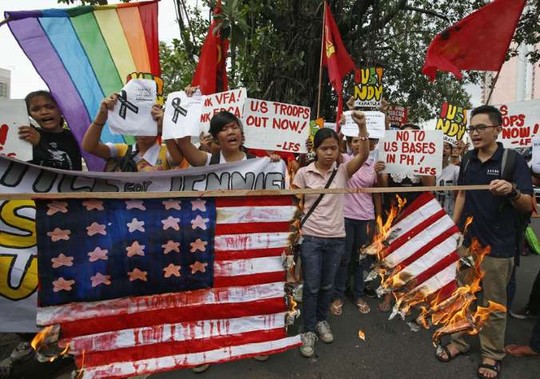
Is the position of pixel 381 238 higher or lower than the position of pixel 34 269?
higher

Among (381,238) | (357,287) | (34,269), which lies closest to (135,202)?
(34,269)

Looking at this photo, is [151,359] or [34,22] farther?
[34,22]

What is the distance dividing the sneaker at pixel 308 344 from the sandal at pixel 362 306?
0.98m

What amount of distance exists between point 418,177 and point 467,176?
41.1 inches

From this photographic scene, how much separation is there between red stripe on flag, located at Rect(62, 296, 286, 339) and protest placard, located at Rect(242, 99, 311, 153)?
1.64m

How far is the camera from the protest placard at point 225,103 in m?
3.39

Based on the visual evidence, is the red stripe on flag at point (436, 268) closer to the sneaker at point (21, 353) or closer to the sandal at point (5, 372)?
the sneaker at point (21, 353)

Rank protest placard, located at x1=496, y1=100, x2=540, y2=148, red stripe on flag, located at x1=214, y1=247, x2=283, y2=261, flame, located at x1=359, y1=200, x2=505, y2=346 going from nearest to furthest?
red stripe on flag, located at x1=214, y1=247, x2=283, y2=261, flame, located at x1=359, y1=200, x2=505, y2=346, protest placard, located at x1=496, y1=100, x2=540, y2=148

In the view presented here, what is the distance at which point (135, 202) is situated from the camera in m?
2.11

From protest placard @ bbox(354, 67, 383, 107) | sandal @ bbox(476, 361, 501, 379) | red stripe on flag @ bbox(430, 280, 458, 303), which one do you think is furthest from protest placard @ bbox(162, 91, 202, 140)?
protest placard @ bbox(354, 67, 383, 107)

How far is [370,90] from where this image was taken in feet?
16.3

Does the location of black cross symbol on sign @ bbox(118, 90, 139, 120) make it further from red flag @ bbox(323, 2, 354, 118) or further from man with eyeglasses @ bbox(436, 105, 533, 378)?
red flag @ bbox(323, 2, 354, 118)

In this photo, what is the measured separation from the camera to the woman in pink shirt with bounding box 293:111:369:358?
3078mm

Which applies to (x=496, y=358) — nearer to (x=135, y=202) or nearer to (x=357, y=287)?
(x=357, y=287)
